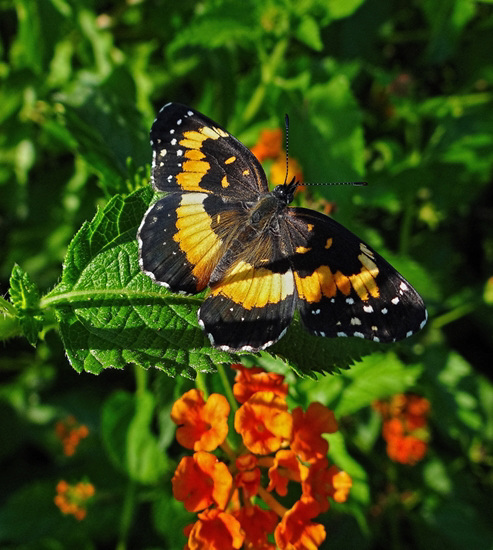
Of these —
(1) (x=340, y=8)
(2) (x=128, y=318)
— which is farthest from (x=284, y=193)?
(1) (x=340, y=8)

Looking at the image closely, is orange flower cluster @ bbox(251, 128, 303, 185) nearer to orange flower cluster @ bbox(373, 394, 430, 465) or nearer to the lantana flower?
the lantana flower

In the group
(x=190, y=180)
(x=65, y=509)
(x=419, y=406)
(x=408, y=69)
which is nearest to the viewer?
(x=190, y=180)

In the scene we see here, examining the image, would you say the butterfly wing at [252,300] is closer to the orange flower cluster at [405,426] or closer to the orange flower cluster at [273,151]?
the orange flower cluster at [273,151]

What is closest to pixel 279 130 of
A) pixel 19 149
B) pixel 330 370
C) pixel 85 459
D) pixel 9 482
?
pixel 19 149

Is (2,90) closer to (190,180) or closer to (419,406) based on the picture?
(190,180)

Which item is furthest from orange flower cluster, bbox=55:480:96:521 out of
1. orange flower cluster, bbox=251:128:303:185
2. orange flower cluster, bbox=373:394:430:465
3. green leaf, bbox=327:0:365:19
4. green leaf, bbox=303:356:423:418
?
green leaf, bbox=327:0:365:19

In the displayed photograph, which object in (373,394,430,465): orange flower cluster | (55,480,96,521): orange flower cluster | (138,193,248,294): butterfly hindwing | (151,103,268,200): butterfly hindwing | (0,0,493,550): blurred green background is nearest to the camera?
(138,193,248,294): butterfly hindwing
